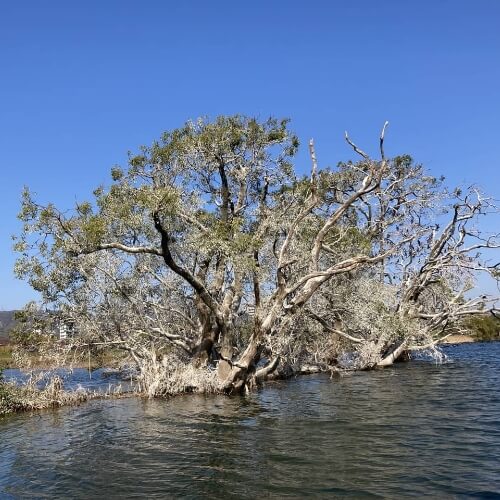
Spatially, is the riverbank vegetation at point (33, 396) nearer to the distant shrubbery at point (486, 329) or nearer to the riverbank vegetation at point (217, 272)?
the riverbank vegetation at point (217, 272)

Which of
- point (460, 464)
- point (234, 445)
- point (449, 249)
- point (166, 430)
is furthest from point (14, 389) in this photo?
point (449, 249)

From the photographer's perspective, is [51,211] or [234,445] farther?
[51,211]

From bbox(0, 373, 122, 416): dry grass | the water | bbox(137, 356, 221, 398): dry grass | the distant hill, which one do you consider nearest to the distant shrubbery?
the water

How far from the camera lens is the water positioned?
10.6 meters

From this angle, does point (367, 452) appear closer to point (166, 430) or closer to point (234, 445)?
point (234, 445)

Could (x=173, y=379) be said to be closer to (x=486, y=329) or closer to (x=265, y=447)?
(x=265, y=447)

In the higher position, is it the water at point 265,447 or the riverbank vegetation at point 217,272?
the riverbank vegetation at point 217,272

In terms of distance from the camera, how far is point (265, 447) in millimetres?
13766

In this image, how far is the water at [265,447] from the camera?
1063 centimetres

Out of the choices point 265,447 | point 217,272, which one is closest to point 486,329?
point 217,272

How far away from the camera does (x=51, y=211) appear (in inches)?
847

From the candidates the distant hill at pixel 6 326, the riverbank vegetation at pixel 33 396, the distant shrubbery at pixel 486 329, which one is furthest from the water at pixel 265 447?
the distant shrubbery at pixel 486 329

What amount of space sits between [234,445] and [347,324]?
69.5ft

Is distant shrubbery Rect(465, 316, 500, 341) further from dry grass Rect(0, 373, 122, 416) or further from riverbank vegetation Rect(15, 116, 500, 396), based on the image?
dry grass Rect(0, 373, 122, 416)
